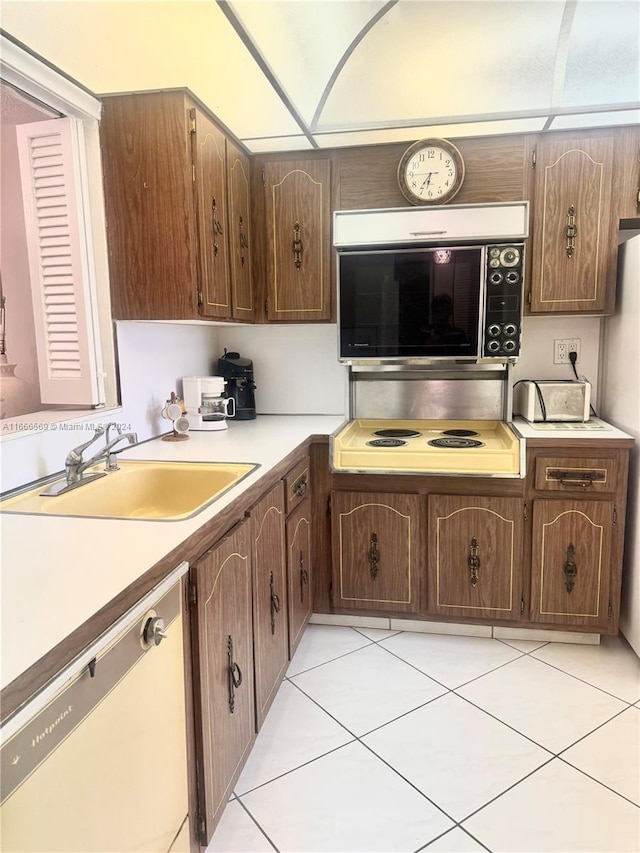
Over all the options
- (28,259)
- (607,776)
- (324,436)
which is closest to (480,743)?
(607,776)

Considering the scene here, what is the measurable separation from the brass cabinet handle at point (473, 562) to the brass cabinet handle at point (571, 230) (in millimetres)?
1347

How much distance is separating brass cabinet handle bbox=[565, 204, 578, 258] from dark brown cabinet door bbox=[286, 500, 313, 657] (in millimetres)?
1609

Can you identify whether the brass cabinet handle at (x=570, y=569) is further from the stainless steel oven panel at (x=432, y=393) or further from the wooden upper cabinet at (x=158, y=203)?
the wooden upper cabinet at (x=158, y=203)

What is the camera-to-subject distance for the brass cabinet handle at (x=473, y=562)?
2406 mm

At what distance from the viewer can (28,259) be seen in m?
2.09

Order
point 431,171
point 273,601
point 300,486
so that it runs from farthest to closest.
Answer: point 431,171, point 300,486, point 273,601

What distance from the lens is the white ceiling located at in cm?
158

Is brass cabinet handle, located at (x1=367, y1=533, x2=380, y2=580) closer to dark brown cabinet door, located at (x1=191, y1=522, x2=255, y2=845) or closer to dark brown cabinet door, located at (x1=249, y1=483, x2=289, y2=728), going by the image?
dark brown cabinet door, located at (x1=249, y1=483, x2=289, y2=728)

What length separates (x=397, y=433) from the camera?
2742 millimetres

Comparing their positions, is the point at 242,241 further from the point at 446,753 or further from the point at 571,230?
the point at 446,753

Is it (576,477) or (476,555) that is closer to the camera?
(576,477)

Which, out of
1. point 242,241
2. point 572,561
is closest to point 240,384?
point 242,241

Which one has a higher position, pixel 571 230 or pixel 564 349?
pixel 571 230

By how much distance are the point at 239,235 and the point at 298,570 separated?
1.49m
